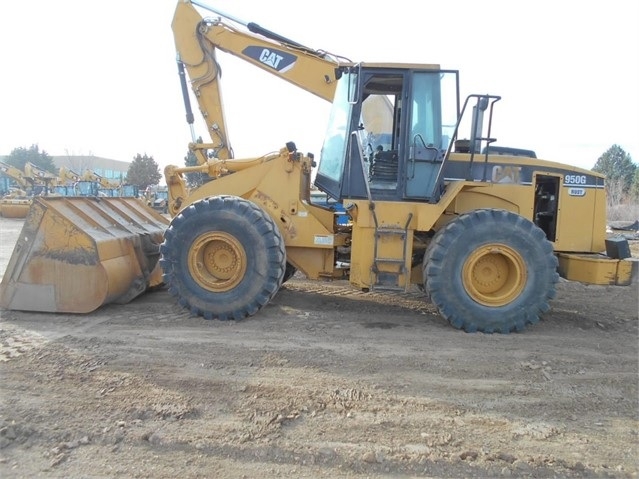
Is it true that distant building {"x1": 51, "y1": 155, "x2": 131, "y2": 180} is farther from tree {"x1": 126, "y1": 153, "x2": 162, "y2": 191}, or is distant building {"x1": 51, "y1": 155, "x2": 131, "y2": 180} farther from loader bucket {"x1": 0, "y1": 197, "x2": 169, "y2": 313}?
loader bucket {"x1": 0, "y1": 197, "x2": 169, "y2": 313}

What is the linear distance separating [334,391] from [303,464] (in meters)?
0.93

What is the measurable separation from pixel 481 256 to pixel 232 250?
2737mm

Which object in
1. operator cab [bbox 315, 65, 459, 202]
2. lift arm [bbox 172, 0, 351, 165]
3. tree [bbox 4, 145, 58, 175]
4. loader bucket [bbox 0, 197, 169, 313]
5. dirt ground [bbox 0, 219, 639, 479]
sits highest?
tree [bbox 4, 145, 58, 175]

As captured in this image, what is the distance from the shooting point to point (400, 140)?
17.8ft

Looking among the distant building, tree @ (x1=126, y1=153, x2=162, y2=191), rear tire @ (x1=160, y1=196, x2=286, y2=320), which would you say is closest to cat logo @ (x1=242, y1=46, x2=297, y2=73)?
rear tire @ (x1=160, y1=196, x2=286, y2=320)

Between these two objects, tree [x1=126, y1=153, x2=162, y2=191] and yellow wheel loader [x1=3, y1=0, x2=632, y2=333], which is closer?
yellow wheel loader [x1=3, y1=0, x2=632, y2=333]

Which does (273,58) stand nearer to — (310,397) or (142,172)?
(310,397)

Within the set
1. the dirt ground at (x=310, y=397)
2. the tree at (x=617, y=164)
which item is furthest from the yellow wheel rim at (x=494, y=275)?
the tree at (x=617, y=164)

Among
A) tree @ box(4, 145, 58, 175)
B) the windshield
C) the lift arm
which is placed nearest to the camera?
the windshield

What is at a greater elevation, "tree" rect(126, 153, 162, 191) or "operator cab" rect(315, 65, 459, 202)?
"tree" rect(126, 153, 162, 191)

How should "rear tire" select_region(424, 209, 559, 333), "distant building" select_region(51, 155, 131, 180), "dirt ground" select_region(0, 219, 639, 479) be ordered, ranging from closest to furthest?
"dirt ground" select_region(0, 219, 639, 479) < "rear tire" select_region(424, 209, 559, 333) < "distant building" select_region(51, 155, 131, 180)

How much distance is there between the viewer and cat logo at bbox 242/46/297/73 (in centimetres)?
641

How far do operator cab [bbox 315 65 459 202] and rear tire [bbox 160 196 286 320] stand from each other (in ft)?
3.40

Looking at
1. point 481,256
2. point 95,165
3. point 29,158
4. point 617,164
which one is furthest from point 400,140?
point 95,165
